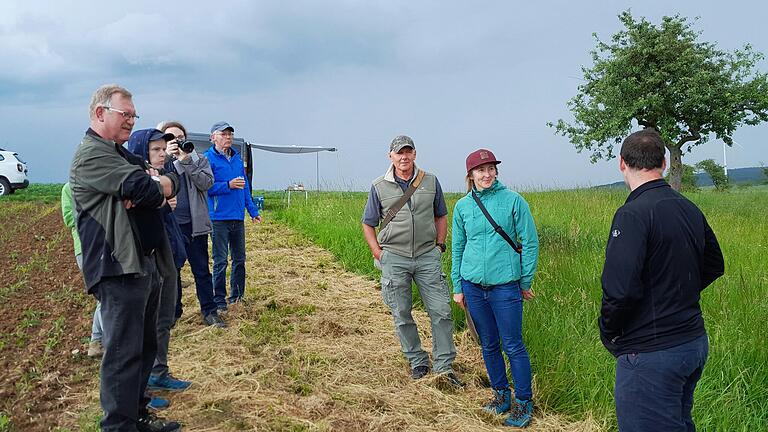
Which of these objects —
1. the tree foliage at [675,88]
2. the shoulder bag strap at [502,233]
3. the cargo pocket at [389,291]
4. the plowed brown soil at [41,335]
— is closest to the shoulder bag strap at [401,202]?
the cargo pocket at [389,291]

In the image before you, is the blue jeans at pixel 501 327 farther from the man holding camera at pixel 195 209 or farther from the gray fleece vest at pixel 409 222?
the man holding camera at pixel 195 209

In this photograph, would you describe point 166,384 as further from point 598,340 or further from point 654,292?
point 654,292

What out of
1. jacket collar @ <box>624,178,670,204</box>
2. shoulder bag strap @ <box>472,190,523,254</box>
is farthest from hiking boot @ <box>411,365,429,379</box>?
jacket collar @ <box>624,178,670,204</box>

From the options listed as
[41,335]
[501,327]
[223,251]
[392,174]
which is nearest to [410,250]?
[392,174]

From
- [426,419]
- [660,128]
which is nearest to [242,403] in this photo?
[426,419]

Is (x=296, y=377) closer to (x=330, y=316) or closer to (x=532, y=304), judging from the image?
(x=330, y=316)

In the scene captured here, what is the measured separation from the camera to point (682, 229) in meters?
2.23

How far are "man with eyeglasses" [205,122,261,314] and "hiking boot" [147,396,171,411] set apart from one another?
6.63ft

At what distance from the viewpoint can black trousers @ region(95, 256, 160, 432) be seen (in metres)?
2.94

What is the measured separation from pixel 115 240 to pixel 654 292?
8.05ft

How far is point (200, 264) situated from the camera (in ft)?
16.9

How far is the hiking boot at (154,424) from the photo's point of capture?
10.6 ft

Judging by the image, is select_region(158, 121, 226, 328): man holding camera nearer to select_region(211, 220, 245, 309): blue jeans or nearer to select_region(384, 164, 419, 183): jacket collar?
select_region(211, 220, 245, 309): blue jeans

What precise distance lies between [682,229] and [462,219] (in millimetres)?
1604
